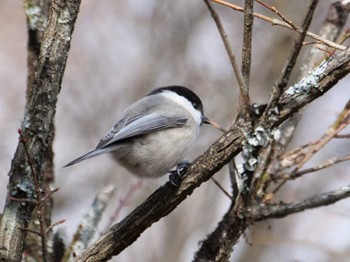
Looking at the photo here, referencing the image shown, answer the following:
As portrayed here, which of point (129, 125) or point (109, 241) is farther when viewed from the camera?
point (129, 125)

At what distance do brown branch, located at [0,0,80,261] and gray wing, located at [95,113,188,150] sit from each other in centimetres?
58

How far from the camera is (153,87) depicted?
18.5 feet

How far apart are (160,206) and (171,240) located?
119 inches

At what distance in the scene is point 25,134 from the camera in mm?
2234

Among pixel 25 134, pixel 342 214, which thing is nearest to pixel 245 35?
pixel 25 134

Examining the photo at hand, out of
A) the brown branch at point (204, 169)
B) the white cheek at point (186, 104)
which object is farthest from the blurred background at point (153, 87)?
the brown branch at point (204, 169)

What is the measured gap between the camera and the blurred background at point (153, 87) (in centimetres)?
521

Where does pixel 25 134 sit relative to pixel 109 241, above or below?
above

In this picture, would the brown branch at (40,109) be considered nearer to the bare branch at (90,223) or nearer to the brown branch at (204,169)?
the brown branch at (204,169)

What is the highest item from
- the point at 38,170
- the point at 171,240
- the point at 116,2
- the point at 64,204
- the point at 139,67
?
the point at 116,2

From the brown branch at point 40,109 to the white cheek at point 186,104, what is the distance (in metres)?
1.10

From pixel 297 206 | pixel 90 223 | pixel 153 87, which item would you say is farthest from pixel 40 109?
pixel 153 87

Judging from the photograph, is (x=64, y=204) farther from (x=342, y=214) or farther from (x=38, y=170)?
(x=38, y=170)

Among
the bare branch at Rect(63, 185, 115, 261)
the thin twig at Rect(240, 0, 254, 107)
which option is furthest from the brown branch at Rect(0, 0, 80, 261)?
the thin twig at Rect(240, 0, 254, 107)
